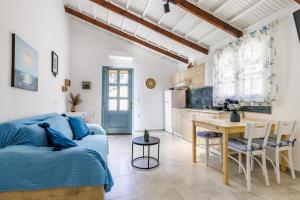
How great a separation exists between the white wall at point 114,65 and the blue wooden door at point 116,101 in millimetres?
201

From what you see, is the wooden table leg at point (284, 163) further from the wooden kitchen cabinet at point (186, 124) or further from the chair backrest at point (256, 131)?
the wooden kitchen cabinet at point (186, 124)

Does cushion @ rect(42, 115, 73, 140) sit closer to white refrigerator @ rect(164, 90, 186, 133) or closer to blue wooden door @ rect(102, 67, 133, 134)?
blue wooden door @ rect(102, 67, 133, 134)

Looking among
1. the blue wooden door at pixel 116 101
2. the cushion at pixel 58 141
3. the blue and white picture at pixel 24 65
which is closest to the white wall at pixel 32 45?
the blue and white picture at pixel 24 65

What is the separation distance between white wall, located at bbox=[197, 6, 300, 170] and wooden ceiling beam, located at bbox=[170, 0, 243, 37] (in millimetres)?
734

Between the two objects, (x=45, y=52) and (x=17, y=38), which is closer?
(x=17, y=38)

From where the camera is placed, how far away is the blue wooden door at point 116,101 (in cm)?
615

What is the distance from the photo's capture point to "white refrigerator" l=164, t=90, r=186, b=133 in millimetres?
5668

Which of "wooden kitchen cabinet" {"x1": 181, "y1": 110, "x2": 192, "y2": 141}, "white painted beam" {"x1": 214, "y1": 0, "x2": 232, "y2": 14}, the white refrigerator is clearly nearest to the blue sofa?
"white painted beam" {"x1": 214, "y1": 0, "x2": 232, "y2": 14}

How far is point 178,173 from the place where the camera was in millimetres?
2762

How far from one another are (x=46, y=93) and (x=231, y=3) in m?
3.81

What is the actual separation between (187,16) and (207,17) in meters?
0.53

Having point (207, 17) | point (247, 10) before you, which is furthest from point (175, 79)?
point (247, 10)

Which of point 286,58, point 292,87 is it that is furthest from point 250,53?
point 292,87

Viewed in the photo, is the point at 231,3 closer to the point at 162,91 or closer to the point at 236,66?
the point at 236,66
